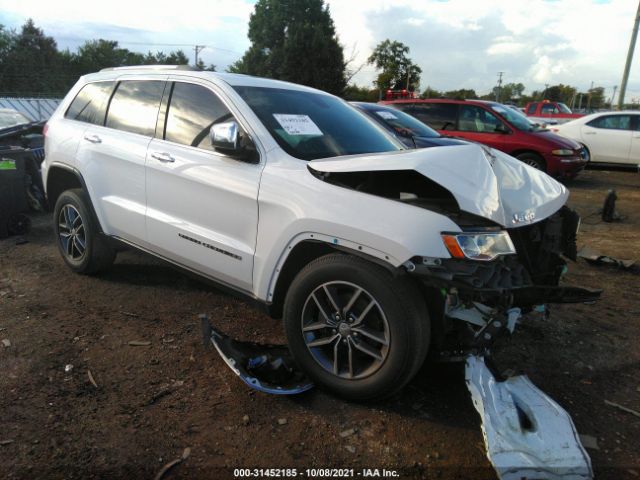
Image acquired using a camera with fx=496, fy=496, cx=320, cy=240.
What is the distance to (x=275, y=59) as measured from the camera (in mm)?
41406

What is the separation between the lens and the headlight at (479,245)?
2.43 meters

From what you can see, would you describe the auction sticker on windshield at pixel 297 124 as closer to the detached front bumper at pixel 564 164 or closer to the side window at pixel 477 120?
the side window at pixel 477 120

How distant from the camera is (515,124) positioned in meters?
10.6

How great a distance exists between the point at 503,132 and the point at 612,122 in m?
4.08

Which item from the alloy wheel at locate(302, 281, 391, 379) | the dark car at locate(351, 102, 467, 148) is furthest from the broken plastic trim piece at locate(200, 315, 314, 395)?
the dark car at locate(351, 102, 467, 148)

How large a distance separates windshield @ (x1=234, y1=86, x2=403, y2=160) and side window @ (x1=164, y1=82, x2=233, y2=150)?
8.0 inches

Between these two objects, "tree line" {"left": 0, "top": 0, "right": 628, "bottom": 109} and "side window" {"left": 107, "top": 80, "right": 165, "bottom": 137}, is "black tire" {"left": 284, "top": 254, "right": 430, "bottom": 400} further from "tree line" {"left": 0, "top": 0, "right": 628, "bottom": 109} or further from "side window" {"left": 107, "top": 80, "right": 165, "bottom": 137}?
"tree line" {"left": 0, "top": 0, "right": 628, "bottom": 109}

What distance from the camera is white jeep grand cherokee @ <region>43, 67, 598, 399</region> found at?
2488 mm

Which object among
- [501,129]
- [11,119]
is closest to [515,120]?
[501,129]

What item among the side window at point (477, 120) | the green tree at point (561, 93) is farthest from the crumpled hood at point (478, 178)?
the green tree at point (561, 93)

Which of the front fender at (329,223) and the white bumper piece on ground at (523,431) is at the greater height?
the front fender at (329,223)

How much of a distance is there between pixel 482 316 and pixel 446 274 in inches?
13.3

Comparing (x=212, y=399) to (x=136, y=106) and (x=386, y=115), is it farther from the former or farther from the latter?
(x=386, y=115)

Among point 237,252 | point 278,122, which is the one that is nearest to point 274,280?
point 237,252
